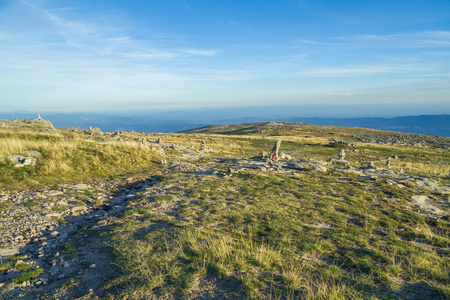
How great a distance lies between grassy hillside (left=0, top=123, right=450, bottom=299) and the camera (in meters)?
5.71

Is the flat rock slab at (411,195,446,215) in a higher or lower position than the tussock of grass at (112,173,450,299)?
lower

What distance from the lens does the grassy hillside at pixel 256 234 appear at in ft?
18.7

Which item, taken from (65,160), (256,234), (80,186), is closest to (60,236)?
(80,186)

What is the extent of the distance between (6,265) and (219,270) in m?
6.04

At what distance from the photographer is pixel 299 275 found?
6.25m

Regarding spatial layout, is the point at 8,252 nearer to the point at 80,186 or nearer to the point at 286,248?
the point at 80,186

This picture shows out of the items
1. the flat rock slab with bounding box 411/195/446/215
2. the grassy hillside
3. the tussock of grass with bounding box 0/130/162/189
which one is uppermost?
the tussock of grass with bounding box 0/130/162/189

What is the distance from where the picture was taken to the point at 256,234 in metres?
8.88

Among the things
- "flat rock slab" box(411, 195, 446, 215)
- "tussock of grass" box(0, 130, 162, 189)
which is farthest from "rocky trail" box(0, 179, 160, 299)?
"flat rock slab" box(411, 195, 446, 215)

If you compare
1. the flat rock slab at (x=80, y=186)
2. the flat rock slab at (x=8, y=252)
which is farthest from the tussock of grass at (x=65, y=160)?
the flat rock slab at (x=8, y=252)

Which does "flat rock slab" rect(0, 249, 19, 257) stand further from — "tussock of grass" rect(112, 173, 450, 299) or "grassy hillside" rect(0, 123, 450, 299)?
"tussock of grass" rect(112, 173, 450, 299)

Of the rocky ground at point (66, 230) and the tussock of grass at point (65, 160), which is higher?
the tussock of grass at point (65, 160)

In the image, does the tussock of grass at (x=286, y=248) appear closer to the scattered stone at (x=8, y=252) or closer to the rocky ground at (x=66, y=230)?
the rocky ground at (x=66, y=230)

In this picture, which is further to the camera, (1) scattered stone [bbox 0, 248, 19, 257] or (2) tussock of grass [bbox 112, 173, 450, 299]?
(1) scattered stone [bbox 0, 248, 19, 257]
